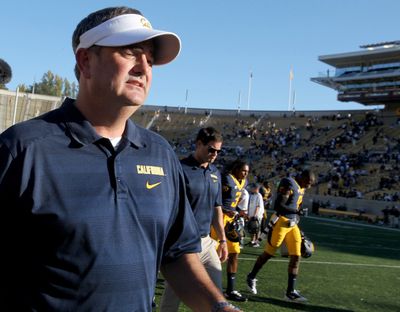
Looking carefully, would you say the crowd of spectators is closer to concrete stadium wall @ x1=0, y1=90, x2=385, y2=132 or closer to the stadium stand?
the stadium stand

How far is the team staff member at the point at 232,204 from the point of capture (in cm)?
727

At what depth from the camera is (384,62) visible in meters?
57.9

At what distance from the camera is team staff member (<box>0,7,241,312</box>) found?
171 cm

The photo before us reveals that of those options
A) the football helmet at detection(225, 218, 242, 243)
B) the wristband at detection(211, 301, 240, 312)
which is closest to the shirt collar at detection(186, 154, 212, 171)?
the football helmet at detection(225, 218, 242, 243)

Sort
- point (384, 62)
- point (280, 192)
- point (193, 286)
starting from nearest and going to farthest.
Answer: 1. point (193, 286)
2. point (280, 192)
3. point (384, 62)

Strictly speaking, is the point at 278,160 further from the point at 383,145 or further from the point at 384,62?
the point at 384,62

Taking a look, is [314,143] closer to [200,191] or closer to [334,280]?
[334,280]

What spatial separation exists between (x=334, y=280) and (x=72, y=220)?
8.33m

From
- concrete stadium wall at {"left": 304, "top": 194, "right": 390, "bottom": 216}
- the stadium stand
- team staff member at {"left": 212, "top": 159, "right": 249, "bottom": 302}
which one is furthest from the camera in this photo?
the stadium stand

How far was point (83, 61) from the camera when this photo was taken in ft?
6.43

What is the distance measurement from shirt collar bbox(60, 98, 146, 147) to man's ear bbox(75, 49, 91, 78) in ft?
0.41

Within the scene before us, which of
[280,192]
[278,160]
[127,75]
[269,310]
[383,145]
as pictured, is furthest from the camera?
[278,160]

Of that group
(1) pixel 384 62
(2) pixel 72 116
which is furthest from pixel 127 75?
(1) pixel 384 62

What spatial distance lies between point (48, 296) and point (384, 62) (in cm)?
6056
